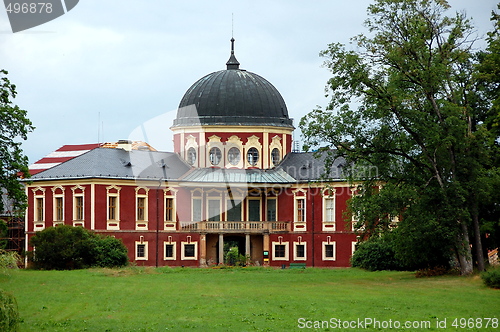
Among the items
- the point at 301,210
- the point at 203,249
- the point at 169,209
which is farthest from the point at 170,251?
the point at 301,210

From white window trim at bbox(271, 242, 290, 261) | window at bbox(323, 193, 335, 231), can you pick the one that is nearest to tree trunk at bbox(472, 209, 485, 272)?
window at bbox(323, 193, 335, 231)

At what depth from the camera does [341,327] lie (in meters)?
25.3

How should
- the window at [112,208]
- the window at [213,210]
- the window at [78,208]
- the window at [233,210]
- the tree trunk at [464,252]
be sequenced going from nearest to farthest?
the tree trunk at [464,252]
the window at [78,208]
the window at [112,208]
the window at [213,210]
the window at [233,210]

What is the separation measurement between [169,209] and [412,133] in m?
24.5

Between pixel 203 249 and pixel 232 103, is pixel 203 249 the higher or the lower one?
the lower one

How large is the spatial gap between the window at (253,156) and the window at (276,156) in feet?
4.20

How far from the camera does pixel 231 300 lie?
32250mm

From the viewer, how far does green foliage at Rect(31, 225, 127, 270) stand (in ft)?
171

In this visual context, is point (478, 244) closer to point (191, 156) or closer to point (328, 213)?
point (328, 213)

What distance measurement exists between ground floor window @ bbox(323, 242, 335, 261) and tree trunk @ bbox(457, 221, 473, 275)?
761 inches

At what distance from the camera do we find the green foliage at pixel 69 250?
5209 cm

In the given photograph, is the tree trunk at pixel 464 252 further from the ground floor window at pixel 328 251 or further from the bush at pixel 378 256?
the ground floor window at pixel 328 251

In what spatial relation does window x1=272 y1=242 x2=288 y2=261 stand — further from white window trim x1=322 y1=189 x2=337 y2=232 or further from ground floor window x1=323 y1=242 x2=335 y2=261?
white window trim x1=322 y1=189 x2=337 y2=232

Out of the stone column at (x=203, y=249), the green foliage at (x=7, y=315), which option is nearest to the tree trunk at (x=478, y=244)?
the stone column at (x=203, y=249)
